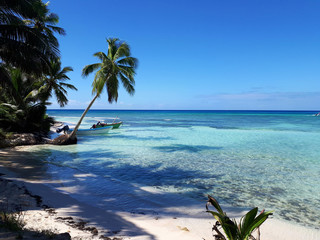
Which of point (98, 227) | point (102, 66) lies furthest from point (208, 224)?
point (102, 66)

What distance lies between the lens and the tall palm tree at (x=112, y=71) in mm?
15434

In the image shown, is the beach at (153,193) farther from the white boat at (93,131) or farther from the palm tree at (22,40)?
the white boat at (93,131)

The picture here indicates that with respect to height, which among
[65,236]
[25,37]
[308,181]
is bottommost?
[308,181]

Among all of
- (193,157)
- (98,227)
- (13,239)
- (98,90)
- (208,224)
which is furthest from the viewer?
(98,90)

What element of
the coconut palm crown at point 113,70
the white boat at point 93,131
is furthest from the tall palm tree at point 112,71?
the white boat at point 93,131

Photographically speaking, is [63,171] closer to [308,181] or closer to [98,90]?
[98,90]

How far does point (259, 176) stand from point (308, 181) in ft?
5.73

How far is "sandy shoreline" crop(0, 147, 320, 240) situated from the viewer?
12.5ft

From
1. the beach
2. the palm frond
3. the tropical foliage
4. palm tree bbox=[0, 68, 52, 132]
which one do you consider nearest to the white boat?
palm tree bbox=[0, 68, 52, 132]

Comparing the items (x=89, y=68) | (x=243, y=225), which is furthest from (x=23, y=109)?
(x=243, y=225)

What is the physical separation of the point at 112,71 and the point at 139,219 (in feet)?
42.4

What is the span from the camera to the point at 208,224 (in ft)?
14.8

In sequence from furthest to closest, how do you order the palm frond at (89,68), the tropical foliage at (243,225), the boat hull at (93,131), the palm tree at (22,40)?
1. the boat hull at (93,131)
2. the palm frond at (89,68)
3. the palm tree at (22,40)
4. the tropical foliage at (243,225)

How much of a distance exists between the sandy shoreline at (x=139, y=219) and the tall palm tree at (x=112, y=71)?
33.8ft
